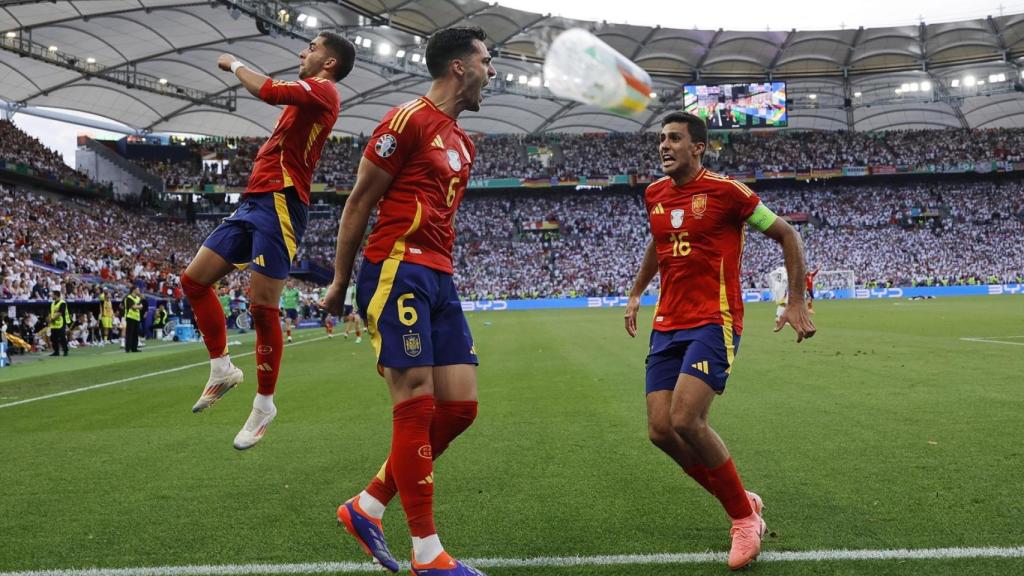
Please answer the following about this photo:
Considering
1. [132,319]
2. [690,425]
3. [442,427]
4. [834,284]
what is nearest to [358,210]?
[442,427]

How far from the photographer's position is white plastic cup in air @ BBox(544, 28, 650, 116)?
322 centimetres

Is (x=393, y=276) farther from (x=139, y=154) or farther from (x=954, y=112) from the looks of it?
(x=954, y=112)

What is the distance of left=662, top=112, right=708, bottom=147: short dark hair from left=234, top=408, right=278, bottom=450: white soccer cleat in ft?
9.97

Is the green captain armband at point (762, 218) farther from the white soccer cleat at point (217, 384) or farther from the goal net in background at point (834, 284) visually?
the goal net in background at point (834, 284)

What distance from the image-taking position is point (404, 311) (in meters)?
3.21

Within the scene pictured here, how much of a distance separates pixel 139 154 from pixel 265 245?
61802mm

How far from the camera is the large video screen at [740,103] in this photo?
49.2 m

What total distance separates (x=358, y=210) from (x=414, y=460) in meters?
1.15

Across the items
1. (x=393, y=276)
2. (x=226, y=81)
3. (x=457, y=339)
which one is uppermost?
(x=226, y=81)

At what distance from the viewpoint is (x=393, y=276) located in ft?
10.6

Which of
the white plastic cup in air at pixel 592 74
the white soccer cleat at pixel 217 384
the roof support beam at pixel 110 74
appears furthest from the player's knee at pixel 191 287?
the roof support beam at pixel 110 74

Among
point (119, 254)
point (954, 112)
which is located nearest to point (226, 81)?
point (119, 254)

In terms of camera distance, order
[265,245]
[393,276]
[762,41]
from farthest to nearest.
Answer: [762,41], [265,245], [393,276]

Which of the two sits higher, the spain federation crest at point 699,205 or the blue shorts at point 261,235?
the spain federation crest at point 699,205
